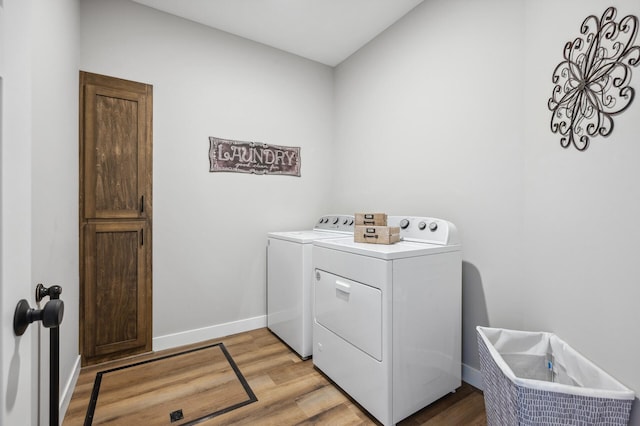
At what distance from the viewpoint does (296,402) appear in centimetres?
162

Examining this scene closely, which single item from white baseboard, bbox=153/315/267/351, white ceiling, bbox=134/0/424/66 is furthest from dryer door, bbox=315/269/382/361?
white ceiling, bbox=134/0/424/66

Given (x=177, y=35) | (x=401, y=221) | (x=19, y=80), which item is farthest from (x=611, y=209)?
(x=177, y=35)

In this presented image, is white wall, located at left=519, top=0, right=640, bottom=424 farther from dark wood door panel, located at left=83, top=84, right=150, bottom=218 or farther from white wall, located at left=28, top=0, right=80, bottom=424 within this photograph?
dark wood door panel, located at left=83, top=84, right=150, bottom=218

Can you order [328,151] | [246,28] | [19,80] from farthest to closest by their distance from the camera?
1. [328,151]
2. [246,28]
3. [19,80]

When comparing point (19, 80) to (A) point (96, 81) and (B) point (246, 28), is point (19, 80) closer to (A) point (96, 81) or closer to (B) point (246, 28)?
(A) point (96, 81)

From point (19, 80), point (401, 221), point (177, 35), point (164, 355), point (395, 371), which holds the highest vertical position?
point (177, 35)

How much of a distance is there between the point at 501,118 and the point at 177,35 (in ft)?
7.91

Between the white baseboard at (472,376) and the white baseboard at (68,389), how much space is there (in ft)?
7.41

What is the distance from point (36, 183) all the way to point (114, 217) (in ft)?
3.07

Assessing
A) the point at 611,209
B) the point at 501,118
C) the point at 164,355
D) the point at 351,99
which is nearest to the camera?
the point at 611,209

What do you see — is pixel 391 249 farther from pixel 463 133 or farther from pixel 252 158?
pixel 252 158

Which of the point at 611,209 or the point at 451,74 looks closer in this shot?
the point at 611,209

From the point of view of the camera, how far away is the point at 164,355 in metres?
2.15

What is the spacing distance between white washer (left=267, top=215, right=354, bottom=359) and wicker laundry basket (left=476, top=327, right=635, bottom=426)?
1.14 meters
